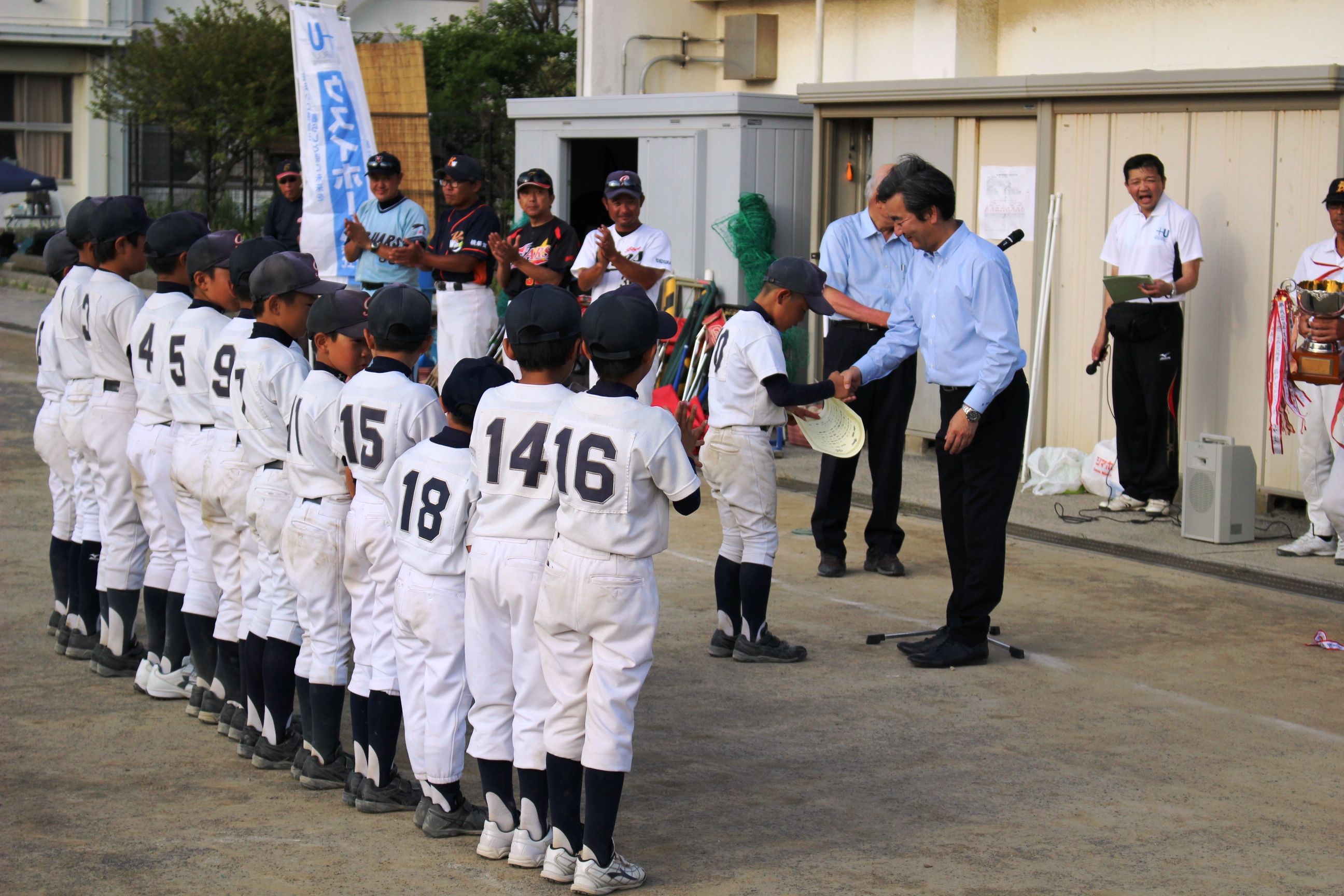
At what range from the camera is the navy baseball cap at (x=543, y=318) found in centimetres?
445

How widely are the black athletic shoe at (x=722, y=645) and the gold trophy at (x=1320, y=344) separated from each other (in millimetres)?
3703

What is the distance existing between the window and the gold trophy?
2940cm

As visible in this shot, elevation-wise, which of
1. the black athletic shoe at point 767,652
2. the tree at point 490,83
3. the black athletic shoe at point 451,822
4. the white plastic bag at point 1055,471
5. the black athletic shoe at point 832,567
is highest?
the tree at point 490,83

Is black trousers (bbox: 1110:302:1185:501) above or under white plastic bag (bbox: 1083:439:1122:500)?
above

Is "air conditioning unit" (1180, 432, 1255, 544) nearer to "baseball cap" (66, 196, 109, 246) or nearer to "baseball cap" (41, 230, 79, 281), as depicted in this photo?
"baseball cap" (66, 196, 109, 246)

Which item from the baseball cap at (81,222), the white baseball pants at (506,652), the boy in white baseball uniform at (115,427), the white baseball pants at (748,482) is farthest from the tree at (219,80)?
the white baseball pants at (506,652)

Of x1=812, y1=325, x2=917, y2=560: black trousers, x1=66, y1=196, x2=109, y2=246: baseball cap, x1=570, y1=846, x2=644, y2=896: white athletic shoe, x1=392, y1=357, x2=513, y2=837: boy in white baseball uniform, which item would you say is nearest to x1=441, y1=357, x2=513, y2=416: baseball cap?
x1=392, y1=357, x2=513, y2=837: boy in white baseball uniform

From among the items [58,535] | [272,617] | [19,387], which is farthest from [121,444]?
[19,387]

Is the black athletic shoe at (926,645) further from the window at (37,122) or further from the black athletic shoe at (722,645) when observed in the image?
the window at (37,122)

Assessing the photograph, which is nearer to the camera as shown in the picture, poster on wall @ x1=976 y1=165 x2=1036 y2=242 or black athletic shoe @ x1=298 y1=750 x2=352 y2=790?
black athletic shoe @ x1=298 y1=750 x2=352 y2=790

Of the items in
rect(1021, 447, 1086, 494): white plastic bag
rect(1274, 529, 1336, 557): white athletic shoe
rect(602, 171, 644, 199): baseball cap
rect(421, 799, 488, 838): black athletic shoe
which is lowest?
rect(421, 799, 488, 838): black athletic shoe

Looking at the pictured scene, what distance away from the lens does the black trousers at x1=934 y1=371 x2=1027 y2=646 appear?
21.6ft

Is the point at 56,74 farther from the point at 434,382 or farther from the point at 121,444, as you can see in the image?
the point at 121,444

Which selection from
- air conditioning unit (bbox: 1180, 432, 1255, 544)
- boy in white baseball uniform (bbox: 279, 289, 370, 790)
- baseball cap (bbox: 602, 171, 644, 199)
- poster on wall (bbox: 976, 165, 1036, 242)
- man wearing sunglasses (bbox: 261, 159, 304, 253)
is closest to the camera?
boy in white baseball uniform (bbox: 279, 289, 370, 790)
